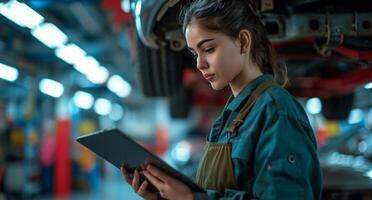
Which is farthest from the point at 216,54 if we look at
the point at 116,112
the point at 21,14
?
the point at 116,112

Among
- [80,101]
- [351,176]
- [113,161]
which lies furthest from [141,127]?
[113,161]

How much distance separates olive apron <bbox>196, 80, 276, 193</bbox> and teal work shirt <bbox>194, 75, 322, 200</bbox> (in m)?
A: 0.01

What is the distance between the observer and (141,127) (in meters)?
17.2

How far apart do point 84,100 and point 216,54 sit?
10.2m

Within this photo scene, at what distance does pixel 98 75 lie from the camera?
8.39 meters

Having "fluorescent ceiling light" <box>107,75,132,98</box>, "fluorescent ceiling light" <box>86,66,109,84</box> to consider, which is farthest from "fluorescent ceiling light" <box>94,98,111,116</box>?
"fluorescent ceiling light" <box>86,66,109,84</box>

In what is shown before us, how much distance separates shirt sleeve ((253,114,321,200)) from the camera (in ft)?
2.76

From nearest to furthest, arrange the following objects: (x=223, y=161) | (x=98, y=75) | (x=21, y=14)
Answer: (x=223, y=161)
(x=21, y=14)
(x=98, y=75)

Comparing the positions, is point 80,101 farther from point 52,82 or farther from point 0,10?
point 0,10

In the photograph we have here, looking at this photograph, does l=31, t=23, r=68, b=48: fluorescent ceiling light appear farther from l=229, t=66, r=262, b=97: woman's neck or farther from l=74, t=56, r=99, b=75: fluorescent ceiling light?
l=229, t=66, r=262, b=97: woman's neck

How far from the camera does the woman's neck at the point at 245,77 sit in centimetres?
105

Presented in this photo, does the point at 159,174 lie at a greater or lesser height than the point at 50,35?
lesser

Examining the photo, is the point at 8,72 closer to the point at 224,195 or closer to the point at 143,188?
the point at 143,188

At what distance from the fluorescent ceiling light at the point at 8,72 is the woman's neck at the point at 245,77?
4169mm
